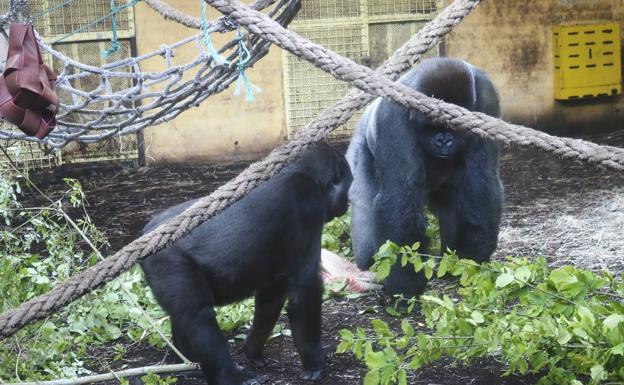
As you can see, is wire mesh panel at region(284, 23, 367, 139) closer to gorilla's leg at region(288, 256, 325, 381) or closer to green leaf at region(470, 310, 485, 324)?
gorilla's leg at region(288, 256, 325, 381)

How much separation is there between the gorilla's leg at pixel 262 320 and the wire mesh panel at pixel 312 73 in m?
4.48

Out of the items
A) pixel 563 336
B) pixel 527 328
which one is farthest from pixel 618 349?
pixel 527 328

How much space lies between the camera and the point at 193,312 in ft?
9.68

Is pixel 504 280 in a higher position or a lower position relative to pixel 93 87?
lower

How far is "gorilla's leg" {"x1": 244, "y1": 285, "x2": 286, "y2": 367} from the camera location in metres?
3.28

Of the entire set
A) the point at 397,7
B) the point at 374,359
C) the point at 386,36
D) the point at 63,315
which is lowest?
the point at 63,315

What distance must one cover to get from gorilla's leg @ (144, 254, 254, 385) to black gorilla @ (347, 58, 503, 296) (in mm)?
1198

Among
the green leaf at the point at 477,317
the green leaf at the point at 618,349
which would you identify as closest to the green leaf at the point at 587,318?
the green leaf at the point at 618,349

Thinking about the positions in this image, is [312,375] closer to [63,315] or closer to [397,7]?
[63,315]

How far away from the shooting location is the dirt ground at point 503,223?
322cm

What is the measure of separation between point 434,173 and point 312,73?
12.7 feet

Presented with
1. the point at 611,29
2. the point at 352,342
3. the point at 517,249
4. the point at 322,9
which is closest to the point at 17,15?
the point at 352,342

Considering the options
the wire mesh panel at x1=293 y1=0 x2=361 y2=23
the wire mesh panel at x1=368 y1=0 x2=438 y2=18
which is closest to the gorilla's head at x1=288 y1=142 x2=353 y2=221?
the wire mesh panel at x1=293 y1=0 x2=361 y2=23

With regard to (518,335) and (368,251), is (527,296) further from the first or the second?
(368,251)
